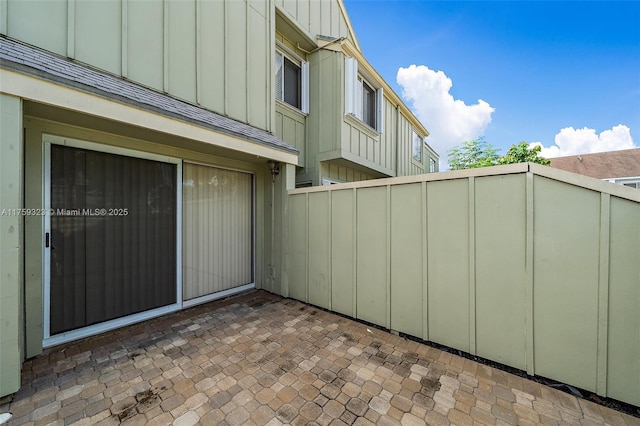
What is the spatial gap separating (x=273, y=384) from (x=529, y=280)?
2605 millimetres

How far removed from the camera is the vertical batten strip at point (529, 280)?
2.30 metres

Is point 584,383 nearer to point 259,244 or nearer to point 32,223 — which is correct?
point 259,244

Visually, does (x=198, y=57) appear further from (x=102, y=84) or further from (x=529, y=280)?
(x=529, y=280)

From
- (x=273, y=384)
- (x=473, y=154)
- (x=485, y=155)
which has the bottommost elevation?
(x=273, y=384)

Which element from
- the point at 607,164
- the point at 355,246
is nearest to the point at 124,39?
the point at 355,246

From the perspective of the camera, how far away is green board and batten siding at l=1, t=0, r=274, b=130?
98.3 inches

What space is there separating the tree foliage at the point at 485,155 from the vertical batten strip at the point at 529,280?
17.1 meters

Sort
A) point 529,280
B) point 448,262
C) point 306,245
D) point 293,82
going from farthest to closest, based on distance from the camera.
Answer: point 293,82 < point 306,245 < point 448,262 < point 529,280

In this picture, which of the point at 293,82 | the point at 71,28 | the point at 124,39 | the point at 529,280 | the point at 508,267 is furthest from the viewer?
the point at 293,82

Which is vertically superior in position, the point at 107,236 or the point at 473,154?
the point at 473,154

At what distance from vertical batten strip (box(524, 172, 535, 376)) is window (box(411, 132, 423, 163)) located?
8250mm

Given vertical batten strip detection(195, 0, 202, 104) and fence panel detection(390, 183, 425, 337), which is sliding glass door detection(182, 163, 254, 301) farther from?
fence panel detection(390, 183, 425, 337)

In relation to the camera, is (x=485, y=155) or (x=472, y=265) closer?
(x=472, y=265)

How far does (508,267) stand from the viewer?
2.43 meters
